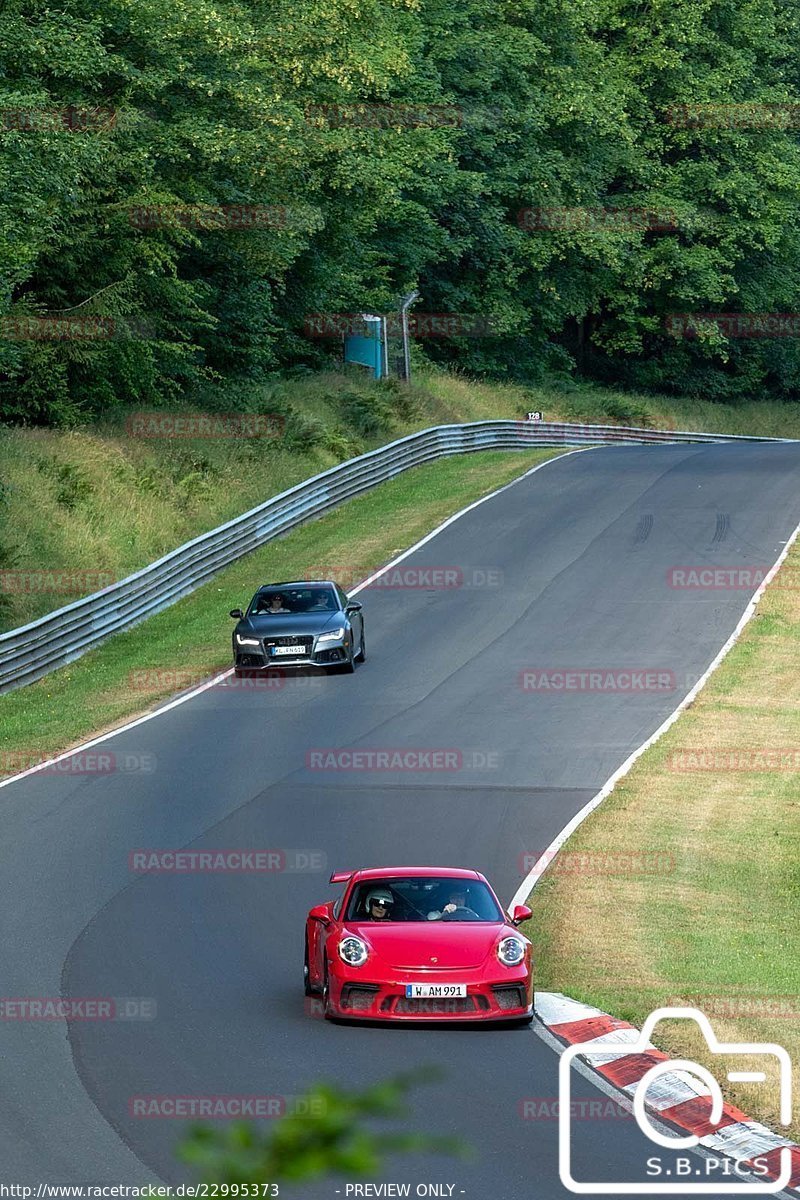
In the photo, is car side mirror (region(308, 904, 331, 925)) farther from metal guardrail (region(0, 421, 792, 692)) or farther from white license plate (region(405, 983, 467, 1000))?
metal guardrail (region(0, 421, 792, 692))

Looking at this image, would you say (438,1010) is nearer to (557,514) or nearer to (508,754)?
(508,754)

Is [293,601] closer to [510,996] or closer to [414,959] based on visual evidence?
[414,959]

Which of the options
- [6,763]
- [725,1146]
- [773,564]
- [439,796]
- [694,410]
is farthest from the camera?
[694,410]

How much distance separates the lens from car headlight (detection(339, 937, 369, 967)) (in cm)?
1167

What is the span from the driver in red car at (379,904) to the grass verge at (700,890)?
4.71 ft

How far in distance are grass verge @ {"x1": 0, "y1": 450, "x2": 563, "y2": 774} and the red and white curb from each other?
1179 centimetres

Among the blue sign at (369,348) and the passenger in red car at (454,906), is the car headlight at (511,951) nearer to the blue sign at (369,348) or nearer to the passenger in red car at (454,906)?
the passenger in red car at (454,906)

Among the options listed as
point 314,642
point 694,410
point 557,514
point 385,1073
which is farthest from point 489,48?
point 385,1073

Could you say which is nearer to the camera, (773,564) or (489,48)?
(773,564)

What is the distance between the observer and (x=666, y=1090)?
9.41 metres

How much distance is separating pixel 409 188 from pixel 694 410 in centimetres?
1905

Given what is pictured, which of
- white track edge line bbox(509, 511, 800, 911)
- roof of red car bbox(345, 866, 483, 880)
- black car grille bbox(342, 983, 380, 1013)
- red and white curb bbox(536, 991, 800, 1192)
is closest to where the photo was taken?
red and white curb bbox(536, 991, 800, 1192)

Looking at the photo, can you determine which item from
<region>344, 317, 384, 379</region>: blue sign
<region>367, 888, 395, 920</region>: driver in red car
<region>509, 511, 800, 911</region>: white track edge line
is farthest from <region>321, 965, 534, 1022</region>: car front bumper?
<region>344, 317, 384, 379</region>: blue sign

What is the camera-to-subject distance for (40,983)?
1212 centimetres
